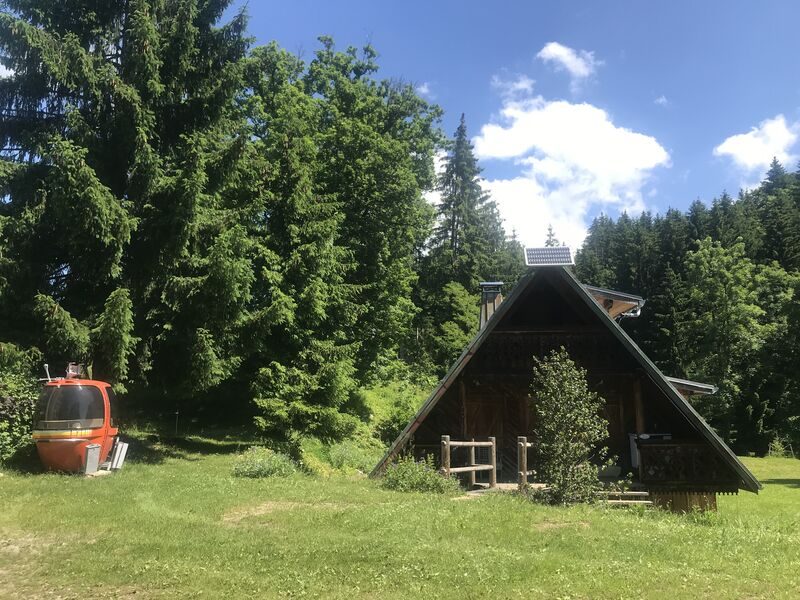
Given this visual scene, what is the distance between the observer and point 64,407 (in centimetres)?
1263

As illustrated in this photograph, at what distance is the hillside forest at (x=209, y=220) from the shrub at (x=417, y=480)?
6324mm

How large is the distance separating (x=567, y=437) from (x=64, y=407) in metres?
10.5

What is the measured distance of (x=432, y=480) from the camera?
13.4 meters

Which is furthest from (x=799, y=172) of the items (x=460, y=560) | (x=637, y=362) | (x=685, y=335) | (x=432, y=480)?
(x=460, y=560)

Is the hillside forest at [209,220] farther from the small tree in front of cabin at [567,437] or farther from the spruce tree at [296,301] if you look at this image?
the small tree in front of cabin at [567,437]

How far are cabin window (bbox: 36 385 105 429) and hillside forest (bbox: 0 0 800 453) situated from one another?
1.80 meters

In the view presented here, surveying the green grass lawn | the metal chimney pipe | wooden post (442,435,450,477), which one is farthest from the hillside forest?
wooden post (442,435,450,477)

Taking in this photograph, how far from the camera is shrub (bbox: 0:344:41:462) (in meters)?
13.6

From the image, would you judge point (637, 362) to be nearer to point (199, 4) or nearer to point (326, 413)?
point (326, 413)

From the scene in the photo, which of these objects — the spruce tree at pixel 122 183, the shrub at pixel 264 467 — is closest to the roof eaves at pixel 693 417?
the shrub at pixel 264 467

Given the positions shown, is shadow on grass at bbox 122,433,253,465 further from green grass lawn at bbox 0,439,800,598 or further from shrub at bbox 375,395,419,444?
shrub at bbox 375,395,419,444

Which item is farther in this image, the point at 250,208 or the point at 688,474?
the point at 250,208

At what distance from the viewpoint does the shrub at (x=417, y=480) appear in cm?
1330

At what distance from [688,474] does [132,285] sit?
629 inches
